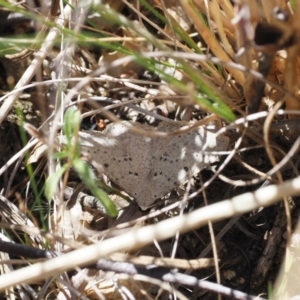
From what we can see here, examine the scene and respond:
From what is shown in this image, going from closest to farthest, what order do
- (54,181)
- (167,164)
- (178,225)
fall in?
(178,225) < (54,181) < (167,164)

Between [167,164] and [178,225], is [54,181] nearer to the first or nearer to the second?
[178,225]

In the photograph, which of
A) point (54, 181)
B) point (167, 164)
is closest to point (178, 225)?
point (54, 181)

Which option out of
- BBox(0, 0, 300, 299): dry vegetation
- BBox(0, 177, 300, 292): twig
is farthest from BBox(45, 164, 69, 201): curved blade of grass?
BBox(0, 177, 300, 292): twig

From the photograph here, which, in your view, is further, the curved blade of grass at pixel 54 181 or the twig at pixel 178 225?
the curved blade of grass at pixel 54 181

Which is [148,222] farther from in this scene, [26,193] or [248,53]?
[248,53]

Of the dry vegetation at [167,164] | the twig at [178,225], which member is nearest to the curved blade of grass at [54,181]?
the dry vegetation at [167,164]

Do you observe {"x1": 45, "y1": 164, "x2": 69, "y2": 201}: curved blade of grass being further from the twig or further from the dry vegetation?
the twig

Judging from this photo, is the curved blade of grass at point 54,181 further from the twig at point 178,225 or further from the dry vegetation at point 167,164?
the twig at point 178,225

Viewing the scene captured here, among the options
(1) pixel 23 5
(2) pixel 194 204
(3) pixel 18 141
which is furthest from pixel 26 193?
(1) pixel 23 5
